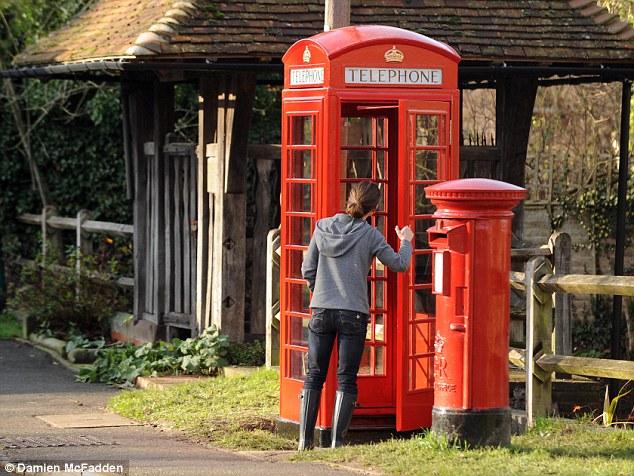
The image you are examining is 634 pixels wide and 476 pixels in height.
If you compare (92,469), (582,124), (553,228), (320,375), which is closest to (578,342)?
(553,228)

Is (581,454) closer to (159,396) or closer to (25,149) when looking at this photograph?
(159,396)

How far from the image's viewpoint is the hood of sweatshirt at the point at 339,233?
8.99m

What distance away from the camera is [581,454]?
27.6 ft

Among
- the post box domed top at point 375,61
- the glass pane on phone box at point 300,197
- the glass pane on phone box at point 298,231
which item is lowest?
the glass pane on phone box at point 298,231

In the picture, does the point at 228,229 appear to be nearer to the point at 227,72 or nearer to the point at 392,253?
the point at 227,72

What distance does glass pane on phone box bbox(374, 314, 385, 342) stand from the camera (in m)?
9.75

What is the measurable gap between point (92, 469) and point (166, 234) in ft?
24.4

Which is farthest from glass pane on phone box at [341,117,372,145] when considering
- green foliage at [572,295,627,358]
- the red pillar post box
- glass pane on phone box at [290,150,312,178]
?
green foliage at [572,295,627,358]

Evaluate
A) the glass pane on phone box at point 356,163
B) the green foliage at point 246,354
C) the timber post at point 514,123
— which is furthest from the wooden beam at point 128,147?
the glass pane on phone box at point 356,163

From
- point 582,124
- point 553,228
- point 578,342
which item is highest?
point 582,124

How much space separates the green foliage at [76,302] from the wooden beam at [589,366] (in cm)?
792

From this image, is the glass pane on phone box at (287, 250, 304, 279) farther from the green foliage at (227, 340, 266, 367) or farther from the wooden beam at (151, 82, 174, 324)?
the wooden beam at (151, 82, 174, 324)

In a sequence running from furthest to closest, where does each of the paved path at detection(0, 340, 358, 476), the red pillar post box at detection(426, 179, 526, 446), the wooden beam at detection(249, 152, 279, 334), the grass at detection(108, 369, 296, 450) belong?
the wooden beam at detection(249, 152, 279, 334), the grass at detection(108, 369, 296, 450), the red pillar post box at detection(426, 179, 526, 446), the paved path at detection(0, 340, 358, 476)

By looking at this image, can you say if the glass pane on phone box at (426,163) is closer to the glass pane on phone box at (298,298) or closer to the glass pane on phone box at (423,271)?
the glass pane on phone box at (423,271)
